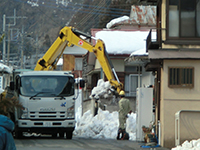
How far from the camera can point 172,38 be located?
15539mm

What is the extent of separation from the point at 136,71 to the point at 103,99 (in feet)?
11.0

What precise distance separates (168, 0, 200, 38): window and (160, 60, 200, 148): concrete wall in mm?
997

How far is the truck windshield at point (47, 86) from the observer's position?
17.8 m

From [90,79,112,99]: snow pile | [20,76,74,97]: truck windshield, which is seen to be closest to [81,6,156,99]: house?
[90,79,112,99]: snow pile

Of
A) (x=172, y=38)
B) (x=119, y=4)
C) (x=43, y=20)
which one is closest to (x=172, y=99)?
(x=172, y=38)

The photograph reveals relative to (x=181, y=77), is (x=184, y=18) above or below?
above

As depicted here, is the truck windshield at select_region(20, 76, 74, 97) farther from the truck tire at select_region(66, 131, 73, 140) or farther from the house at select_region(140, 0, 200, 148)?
the house at select_region(140, 0, 200, 148)

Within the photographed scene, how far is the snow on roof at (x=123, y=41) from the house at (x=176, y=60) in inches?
476

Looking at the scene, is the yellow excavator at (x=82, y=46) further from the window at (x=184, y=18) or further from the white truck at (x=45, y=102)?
the window at (x=184, y=18)

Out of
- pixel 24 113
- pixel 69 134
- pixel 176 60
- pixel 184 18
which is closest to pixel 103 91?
pixel 69 134

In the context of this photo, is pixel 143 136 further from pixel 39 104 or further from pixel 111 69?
pixel 111 69

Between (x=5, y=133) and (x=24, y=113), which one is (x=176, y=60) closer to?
(x=24, y=113)

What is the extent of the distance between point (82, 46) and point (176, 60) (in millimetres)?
9212

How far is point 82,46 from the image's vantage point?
78.2 ft
